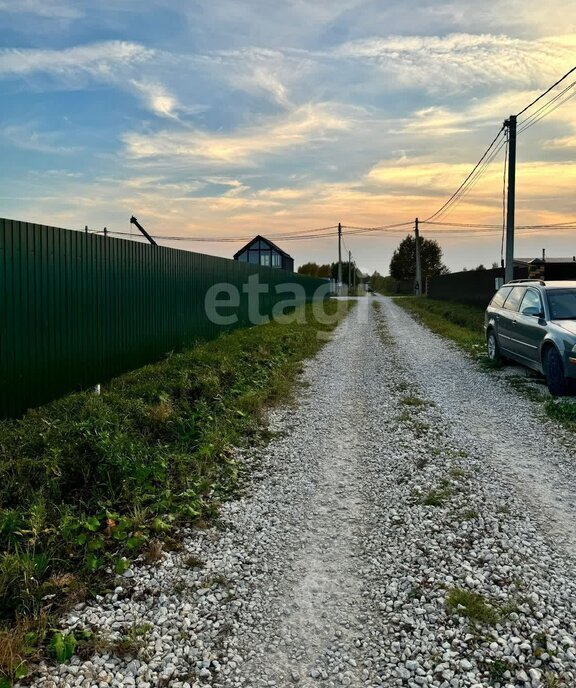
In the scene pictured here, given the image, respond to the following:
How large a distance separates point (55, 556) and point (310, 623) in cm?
173

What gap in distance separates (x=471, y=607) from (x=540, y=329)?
20.5ft

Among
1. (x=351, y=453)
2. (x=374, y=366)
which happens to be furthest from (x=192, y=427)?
(x=374, y=366)

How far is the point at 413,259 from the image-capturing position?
71.0 meters

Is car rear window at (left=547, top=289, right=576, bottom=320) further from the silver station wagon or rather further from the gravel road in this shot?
the gravel road

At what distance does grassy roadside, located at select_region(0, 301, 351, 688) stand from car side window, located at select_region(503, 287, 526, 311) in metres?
4.78

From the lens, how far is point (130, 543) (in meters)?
3.51

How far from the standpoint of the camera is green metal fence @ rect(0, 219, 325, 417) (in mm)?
5765

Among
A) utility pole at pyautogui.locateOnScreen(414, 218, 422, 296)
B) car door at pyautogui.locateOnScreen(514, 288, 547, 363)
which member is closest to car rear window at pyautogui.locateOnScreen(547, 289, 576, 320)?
car door at pyautogui.locateOnScreen(514, 288, 547, 363)

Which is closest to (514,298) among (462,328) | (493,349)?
(493,349)

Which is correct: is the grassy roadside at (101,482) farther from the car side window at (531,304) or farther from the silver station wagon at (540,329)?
the car side window at (531,304)

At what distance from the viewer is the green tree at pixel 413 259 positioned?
71.3 metres

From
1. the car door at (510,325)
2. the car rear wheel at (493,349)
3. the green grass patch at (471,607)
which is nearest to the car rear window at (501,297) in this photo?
the car door at (510,325)

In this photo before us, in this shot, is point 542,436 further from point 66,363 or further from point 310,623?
point 66,363

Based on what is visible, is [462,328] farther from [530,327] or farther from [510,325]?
[530,327]
